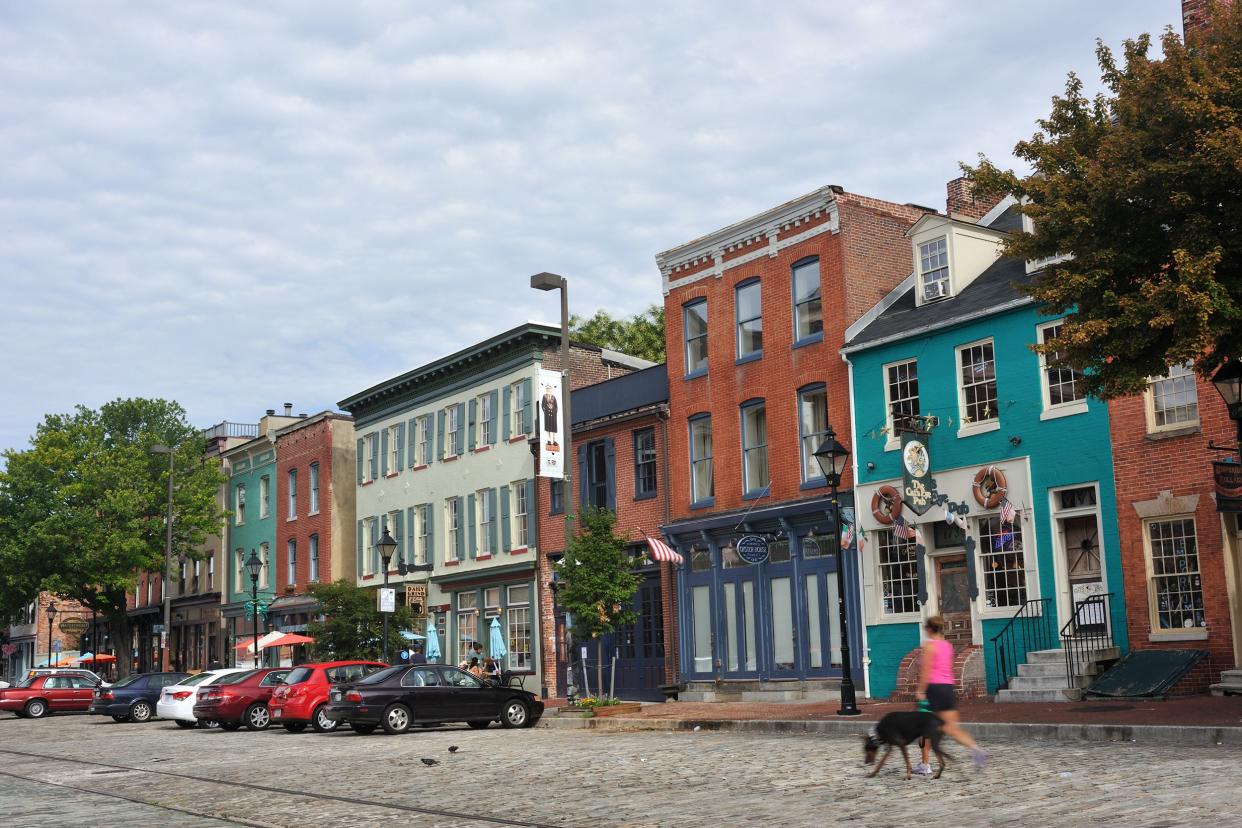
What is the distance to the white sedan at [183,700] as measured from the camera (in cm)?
3142

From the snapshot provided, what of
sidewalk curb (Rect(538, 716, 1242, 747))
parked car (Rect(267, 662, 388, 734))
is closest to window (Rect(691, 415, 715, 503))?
sidewalk curb (Rect(538, 716, 1242, 747))

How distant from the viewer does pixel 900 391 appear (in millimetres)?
27047

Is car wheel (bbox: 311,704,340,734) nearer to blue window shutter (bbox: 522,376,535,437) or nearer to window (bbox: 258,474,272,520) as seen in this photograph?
blue window shutter (bbox: 522,376,535,437)

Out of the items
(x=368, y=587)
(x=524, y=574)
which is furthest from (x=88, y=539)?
(x=524, y=574)

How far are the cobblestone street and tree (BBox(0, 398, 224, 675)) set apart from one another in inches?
1342

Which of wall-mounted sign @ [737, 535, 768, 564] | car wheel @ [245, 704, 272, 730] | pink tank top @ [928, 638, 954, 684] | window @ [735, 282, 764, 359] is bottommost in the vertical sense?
car wheel @ [245, 704, 272, 730]

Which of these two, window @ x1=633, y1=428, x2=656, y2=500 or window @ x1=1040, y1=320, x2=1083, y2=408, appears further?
window @ x1=633, y1=428, x2=656, y2=500

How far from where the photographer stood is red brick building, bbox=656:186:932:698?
28.7 meters

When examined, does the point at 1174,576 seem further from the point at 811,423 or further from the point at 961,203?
the point at 961,203

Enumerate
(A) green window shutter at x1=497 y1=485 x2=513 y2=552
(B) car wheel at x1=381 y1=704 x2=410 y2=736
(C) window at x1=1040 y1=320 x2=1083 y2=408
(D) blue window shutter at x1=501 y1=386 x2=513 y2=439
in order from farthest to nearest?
1. (D) blue window shutter at x1=501 y1=386 x2=513 y2=439
2. (A) green window shutter at x1=497 y1=485 x2=513 y2=552
3. (B) car wheel at x1=381 y1=704 x2=410 y2=736
4. (C) window at x1=1040 y1=320 x2=1083 y2=408

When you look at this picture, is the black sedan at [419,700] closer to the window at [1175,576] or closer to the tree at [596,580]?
the tree at [596,580]

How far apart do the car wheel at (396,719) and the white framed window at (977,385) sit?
1194cm

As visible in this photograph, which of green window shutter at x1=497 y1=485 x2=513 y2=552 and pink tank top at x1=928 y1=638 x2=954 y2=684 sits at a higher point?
green window shutter at x1=497 y1=485 x2=513 y2=552

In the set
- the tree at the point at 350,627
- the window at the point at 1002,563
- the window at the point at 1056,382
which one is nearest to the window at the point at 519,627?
the tree at the point at 350,627
